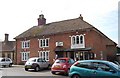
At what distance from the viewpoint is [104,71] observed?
48.0 ft

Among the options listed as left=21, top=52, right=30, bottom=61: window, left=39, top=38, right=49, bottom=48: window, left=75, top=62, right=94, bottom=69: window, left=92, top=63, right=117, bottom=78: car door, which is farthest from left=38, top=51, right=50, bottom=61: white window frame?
left=92, top=63, right=117, bottom=78: car door

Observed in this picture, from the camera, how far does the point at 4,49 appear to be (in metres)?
60.1

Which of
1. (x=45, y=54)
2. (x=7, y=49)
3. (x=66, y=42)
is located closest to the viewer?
(x=66, y=42)

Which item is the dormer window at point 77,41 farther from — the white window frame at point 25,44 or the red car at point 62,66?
the red car at point 62,66

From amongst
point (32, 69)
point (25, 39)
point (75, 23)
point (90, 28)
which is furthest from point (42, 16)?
point (32, 69)

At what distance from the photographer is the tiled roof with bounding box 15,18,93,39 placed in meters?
37.3

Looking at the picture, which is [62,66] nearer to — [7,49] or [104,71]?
[104,71]

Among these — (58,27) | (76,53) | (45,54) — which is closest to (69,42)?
(76,53)

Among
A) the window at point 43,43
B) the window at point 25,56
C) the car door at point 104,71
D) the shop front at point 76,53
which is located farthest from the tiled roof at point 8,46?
the car door at point 104,71

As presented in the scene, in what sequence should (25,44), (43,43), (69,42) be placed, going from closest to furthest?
(69,42)
(43,43)
(25,44)

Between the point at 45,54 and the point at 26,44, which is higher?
the point at 26,44

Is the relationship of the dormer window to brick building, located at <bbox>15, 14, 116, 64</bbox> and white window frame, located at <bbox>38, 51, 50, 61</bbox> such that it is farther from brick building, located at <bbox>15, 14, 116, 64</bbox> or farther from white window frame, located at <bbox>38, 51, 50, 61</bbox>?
white window frame, located at <bbox>38, 51, 50, 61</bbox>

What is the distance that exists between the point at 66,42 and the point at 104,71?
76.3 ft

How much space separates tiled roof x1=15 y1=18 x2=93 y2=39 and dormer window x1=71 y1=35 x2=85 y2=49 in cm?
125
